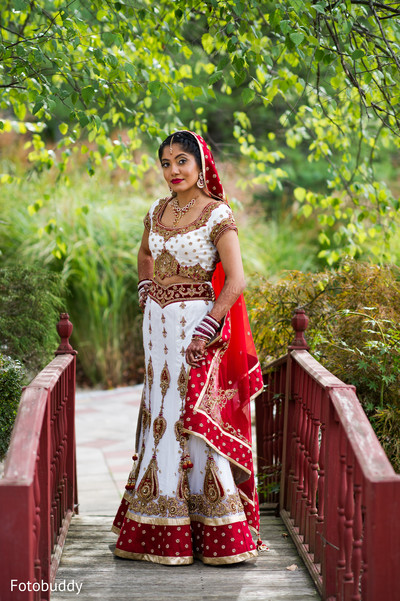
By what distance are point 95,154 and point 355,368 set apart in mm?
2649

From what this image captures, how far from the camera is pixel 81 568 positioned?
334cm

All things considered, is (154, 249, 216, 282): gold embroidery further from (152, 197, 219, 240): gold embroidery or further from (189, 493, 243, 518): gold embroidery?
(189, 493, 243, 518): gold embroidery

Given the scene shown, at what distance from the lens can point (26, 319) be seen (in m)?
5.49

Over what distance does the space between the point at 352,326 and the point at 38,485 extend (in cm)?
207

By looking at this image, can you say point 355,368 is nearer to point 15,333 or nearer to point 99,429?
point 15,333

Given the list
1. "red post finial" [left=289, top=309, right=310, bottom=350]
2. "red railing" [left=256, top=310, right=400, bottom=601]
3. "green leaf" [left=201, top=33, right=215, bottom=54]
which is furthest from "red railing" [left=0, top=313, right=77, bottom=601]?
"green leaf" [left=201, top=33, right=215, bottom=54]

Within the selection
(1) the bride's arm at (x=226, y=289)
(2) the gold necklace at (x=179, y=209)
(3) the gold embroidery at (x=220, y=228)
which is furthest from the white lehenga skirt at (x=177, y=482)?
(2) the gold necklace at (x=179, y=209)

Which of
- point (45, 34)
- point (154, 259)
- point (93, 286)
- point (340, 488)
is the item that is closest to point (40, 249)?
point (93, 286)

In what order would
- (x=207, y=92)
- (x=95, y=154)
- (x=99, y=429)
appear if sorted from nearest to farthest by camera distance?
1. (x=207, y=92)
2. (x=95, y=154)
3. (x=99, y=429)

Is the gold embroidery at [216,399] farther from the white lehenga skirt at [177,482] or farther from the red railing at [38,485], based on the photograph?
the red railing at [38,485]

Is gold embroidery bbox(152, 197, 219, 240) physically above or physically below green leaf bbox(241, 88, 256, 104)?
below

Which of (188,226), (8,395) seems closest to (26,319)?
(8,395)

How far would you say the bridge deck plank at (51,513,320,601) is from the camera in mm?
3043

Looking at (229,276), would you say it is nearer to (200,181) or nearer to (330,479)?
(200,181)
